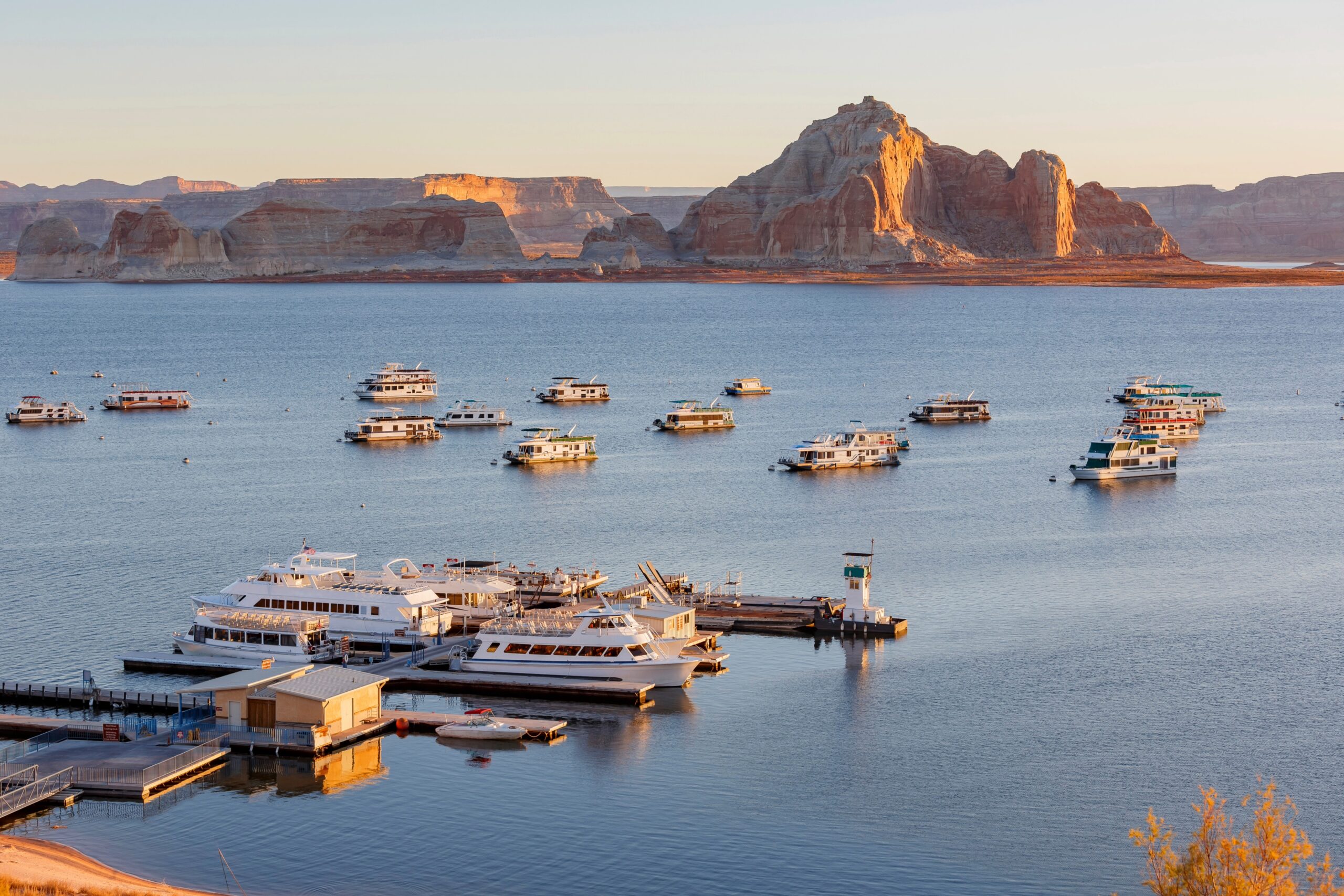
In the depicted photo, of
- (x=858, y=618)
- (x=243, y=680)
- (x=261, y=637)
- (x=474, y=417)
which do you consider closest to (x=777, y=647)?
(x=858, y=618)

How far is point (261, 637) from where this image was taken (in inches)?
2205

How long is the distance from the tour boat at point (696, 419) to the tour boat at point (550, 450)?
14.1 m

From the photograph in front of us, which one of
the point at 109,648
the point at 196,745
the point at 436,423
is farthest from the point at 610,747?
the point at 436,423

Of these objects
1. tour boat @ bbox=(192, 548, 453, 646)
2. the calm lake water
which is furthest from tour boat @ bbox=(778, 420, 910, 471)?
tour boat @ bbox=(192, 548, 453, 646)

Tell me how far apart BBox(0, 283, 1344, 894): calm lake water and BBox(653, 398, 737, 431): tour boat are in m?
2.79

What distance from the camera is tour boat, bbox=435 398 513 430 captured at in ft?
403

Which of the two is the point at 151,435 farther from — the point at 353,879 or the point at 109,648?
the point at 353,879

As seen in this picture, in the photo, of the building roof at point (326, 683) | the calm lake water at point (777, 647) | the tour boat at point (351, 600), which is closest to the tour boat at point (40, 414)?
the calm lake water at point (777, 647)

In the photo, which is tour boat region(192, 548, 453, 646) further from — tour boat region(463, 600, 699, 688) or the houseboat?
the houseboat

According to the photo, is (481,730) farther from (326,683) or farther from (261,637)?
(261,637)

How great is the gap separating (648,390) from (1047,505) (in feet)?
220

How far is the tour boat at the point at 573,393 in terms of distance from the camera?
139000 mm

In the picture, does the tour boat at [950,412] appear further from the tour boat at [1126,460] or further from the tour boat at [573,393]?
the tour boat at [573,393]

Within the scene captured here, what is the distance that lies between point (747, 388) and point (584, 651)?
3654 inches
